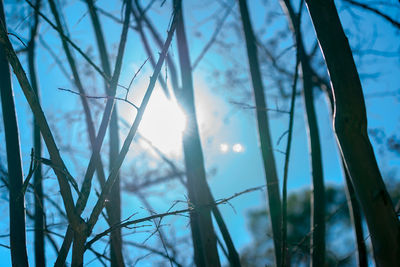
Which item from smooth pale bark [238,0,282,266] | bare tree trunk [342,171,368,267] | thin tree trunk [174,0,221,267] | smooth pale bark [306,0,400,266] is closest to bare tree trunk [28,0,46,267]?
thin tree trunk [174,0,221,267]

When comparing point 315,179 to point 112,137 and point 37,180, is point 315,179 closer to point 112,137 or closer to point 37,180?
point 112,137

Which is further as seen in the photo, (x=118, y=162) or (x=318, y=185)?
(x=318, y=185)

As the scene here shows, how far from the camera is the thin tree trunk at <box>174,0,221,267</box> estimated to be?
1.52 m

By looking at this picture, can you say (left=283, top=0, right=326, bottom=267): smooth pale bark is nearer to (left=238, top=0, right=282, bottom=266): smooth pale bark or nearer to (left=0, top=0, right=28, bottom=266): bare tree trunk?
(left=238, top=0, right=282, bottom=266): smooth pale bark

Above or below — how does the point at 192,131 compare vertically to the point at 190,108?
below

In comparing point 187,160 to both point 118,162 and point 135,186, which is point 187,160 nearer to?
point 118,162

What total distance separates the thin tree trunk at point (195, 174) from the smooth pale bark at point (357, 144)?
2.06ft

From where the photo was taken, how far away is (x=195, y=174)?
66.5 inches

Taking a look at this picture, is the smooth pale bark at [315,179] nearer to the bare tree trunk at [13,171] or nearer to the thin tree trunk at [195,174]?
the thin tree trunk at [195,174]

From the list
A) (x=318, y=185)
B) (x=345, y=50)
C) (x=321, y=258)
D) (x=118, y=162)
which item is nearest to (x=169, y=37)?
(x=118, y=162)

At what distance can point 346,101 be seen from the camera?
0.93 meters

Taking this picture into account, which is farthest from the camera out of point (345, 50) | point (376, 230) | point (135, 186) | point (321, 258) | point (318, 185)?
point (135, 186)

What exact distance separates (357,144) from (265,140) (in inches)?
47.5

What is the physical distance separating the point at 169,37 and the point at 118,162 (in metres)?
0.46
